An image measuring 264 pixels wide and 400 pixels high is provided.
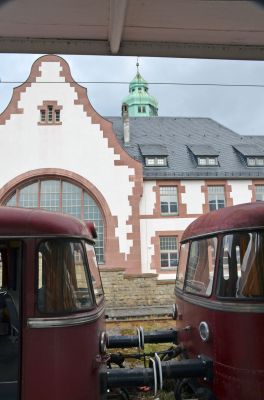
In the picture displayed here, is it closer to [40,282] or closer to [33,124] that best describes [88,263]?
[40,282]

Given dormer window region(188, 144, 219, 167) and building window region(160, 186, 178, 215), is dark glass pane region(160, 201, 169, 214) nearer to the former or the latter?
building window region(160, 186, 178, 215)

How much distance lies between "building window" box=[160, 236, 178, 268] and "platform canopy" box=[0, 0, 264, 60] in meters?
19.2

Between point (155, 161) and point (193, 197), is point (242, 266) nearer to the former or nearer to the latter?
point (193, 197)

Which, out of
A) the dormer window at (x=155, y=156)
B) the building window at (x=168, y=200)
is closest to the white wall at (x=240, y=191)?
the building window at (x=168, y=200)

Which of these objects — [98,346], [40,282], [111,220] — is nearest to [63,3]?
[40,282]

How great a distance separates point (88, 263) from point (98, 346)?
3.08 ft

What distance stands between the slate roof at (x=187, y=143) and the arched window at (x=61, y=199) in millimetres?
3943

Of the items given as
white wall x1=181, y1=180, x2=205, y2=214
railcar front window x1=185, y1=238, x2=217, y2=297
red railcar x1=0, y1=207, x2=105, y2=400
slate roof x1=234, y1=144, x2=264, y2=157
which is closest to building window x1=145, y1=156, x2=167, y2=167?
white wall x1=181, y1=180, x2=205, y2=214

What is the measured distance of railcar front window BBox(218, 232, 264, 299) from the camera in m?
4.39

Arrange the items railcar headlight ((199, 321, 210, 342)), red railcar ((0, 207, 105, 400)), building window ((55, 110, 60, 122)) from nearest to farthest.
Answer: red railcar ((0, 207, 105, 400)) < railcar headlight ((199, 321, 210, 342)) < building window ((55, 110, 60, 122))

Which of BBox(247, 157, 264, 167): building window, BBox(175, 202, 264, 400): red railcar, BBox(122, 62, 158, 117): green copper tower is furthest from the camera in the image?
BBox(122, 62, 158, 117): green copper tower

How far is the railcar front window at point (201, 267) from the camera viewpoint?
5.04 metres

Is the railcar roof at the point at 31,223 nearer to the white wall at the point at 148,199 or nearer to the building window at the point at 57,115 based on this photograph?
the white wall at the point at 148,199

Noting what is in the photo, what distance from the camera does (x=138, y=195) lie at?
22.7 meters
